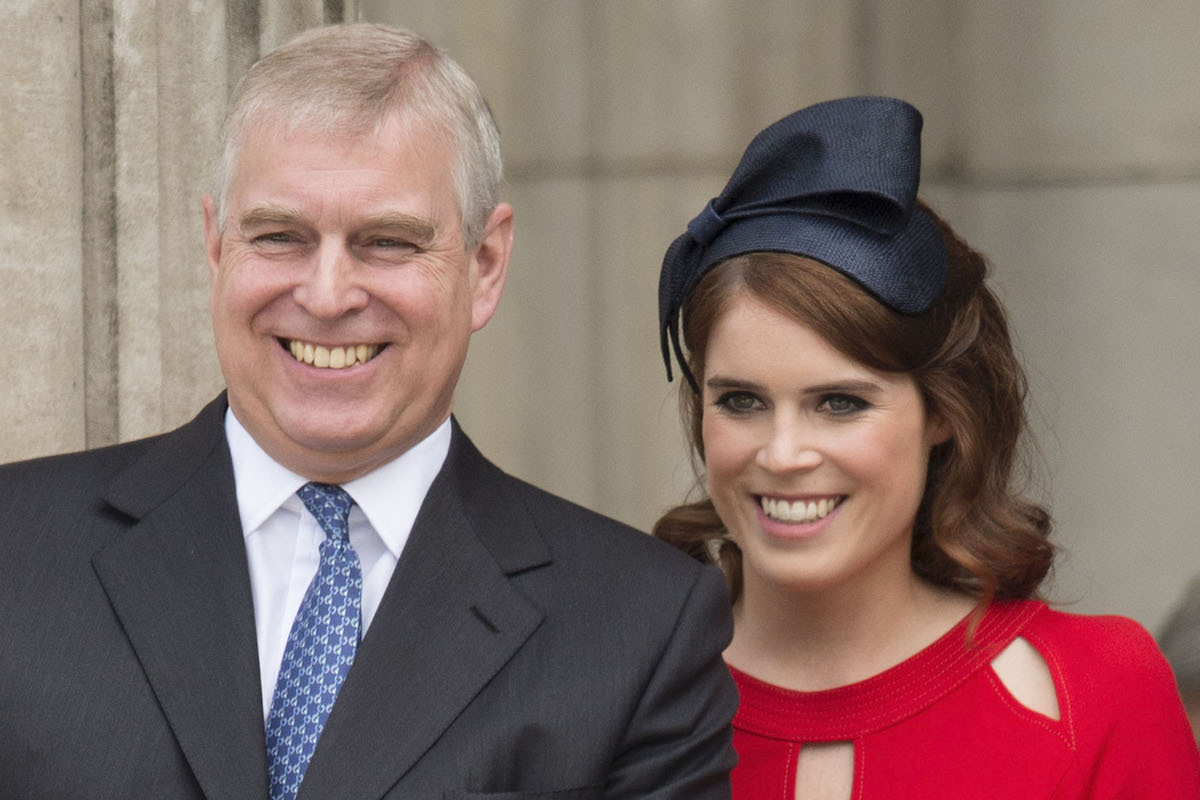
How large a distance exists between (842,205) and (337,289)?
0.91m

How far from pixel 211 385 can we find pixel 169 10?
2.22 ft

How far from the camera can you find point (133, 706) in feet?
6.89

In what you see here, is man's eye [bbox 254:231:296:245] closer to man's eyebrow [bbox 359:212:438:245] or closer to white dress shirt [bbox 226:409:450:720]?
man's eyebrow [bbox 359:212:438:245]

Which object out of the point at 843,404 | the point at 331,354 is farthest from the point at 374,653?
the point at 843,404

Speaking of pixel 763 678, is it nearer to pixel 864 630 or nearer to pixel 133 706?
pixel 864 630

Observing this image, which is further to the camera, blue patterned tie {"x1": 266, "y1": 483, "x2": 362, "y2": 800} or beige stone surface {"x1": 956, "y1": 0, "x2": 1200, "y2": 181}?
beige stone surface {"x1": 956, "y1": 0, "x2": 1200, "y2": 181}

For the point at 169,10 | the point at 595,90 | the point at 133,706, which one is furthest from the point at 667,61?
the point at 133,706

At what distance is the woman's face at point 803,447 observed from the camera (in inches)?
107

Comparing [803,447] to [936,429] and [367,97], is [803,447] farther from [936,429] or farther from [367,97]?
[367,97]

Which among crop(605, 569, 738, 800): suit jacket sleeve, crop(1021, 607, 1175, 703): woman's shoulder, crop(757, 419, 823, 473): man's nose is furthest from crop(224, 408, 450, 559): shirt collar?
crop(1021, 607, 1175, 703): woman's shoulder

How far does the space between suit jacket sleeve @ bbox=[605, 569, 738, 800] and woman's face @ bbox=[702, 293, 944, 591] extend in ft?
1.39

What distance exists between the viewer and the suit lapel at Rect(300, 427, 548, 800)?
2.12 meters

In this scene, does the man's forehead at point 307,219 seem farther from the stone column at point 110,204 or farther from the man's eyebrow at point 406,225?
the stone column at point 110,204

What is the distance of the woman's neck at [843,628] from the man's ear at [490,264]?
82cm
